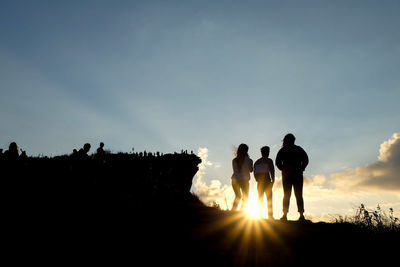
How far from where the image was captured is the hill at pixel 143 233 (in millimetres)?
6199

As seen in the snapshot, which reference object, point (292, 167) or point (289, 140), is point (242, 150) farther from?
point (292, 167)

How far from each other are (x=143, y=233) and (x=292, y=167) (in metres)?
4.24

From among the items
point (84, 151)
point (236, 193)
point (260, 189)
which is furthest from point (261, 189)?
point (84, 151)

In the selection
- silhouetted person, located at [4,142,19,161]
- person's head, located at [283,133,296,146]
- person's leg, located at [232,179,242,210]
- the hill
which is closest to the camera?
the hill

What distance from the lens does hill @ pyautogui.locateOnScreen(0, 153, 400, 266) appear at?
6.20 m

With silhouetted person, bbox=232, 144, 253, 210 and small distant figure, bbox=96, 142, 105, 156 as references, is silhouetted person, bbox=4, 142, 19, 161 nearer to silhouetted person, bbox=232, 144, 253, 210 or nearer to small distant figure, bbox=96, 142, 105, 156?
small distant figure, bbox=96, 142, 105, 156

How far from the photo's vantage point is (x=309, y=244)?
716 cm

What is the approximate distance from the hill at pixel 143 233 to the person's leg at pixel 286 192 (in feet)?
1.68

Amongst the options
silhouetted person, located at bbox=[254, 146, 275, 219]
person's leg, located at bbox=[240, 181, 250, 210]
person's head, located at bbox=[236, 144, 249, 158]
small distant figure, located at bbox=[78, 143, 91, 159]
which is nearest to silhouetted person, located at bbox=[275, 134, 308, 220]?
silhouetted person, located at bbox=[254, 146, 275, 219]

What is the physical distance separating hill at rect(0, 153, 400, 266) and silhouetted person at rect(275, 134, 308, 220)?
71cm

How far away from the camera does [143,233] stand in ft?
23.5

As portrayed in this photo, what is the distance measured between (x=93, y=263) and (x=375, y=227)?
24.1 ft

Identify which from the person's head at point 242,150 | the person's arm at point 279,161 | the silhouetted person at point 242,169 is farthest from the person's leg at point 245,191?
the person's arm at point 279,161

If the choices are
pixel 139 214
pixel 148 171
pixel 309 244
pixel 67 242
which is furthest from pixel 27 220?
pixel 148 171
